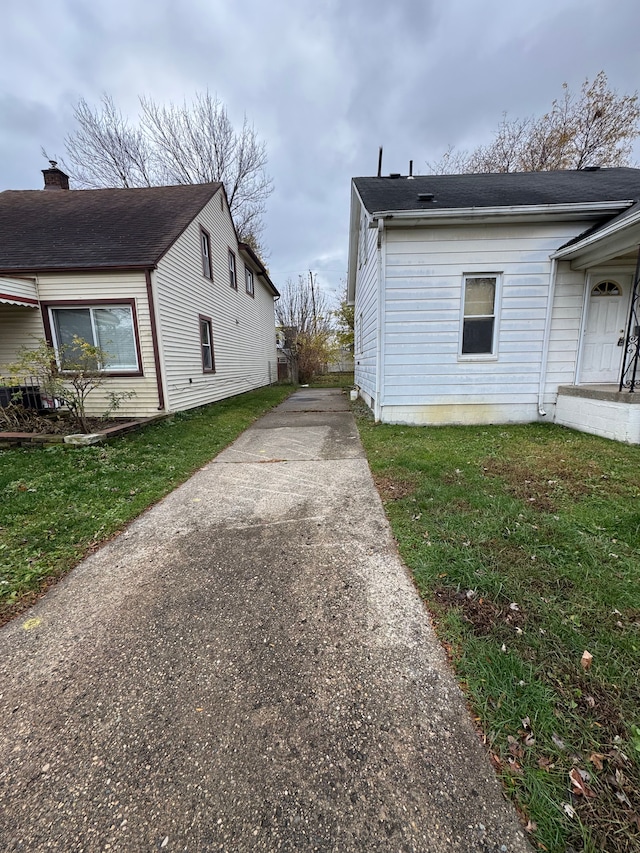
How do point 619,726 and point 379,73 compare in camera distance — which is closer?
point 619,726

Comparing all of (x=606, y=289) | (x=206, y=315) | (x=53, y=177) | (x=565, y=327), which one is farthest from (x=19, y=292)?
(x=606, y=289)

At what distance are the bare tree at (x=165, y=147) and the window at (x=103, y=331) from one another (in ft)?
48.0

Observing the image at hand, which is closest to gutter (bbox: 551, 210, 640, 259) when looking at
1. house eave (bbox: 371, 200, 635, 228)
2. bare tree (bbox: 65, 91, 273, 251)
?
house eave (bbox: 371, 200, 635, 228)

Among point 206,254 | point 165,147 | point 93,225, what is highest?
point 165,147

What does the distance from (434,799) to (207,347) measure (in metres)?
11.2

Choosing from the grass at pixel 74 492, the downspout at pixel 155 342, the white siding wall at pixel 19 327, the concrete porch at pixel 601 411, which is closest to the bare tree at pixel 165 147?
the white siding wall at pixel 19 327

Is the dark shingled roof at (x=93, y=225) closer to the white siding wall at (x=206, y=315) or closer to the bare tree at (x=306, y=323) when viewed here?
the white siding wall at (x=206, y=315)

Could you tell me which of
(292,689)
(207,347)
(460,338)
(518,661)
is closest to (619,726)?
(518,661)

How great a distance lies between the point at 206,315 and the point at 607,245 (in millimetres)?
9538

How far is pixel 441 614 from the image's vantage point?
6.83ft

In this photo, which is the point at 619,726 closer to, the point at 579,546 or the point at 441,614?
the point at 441,614

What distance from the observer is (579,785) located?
121 cm

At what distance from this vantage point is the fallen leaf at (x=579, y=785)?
120cm

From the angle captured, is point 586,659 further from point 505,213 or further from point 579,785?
point 505,213
